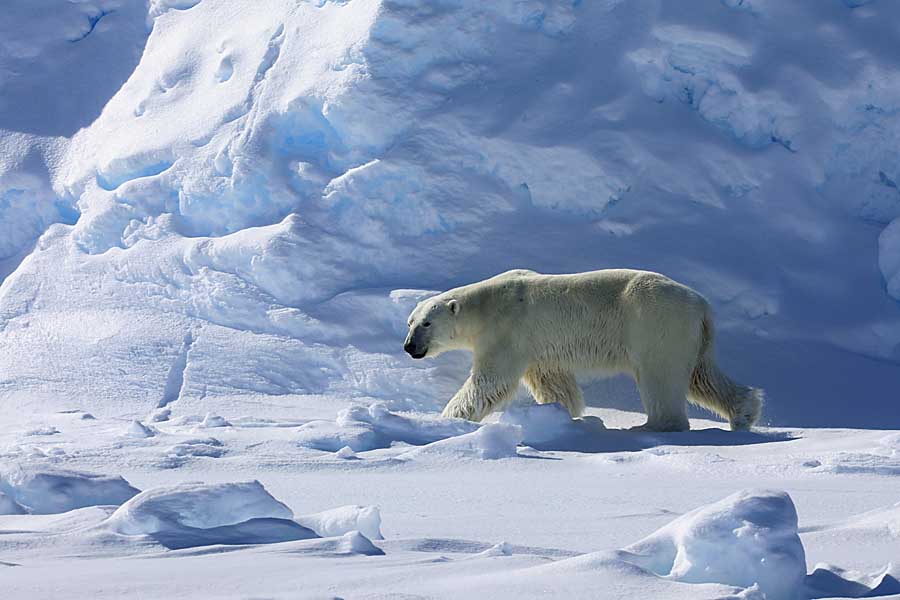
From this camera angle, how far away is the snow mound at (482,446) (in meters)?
4.98

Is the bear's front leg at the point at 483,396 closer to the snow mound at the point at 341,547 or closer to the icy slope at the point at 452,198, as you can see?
the icy slope at the point at 452,198

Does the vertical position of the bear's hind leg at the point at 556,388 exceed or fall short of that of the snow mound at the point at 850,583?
it falls short

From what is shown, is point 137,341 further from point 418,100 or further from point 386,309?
point 418,100

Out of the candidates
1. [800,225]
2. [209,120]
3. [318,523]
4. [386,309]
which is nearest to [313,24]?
[209,120]

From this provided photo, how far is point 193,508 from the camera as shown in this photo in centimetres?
293

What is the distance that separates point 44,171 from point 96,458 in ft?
29.4

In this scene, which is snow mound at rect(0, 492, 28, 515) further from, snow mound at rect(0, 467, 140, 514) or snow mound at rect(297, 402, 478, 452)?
snow mound at rect(297, 402, 478, 452)

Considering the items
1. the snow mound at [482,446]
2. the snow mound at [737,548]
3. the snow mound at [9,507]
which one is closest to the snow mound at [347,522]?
the snow mound at [737,548]

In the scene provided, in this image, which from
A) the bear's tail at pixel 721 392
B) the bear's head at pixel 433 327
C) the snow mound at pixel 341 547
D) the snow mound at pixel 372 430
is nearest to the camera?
the snow mound at pixel 341 547

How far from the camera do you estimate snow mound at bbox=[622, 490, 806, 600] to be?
2.42m

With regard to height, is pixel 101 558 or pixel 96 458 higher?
pixel 101 558

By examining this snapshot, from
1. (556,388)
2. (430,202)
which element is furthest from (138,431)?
(430,202)

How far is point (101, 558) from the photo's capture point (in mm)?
2688

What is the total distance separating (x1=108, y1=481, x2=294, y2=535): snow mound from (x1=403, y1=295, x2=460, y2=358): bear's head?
4.82 metres
